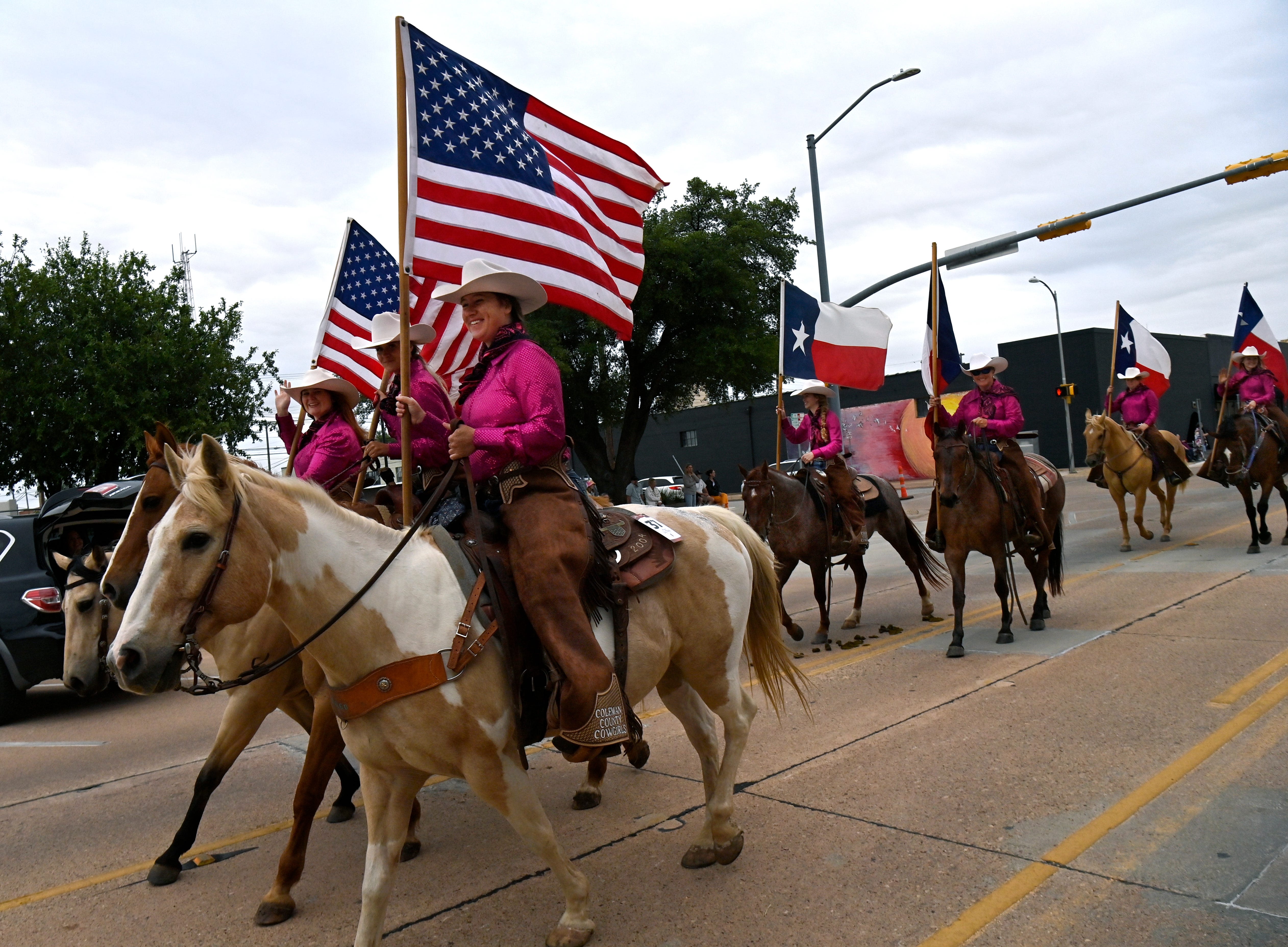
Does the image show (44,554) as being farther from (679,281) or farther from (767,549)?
(679,281)

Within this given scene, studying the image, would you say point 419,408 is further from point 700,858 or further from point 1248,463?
point 1248,463

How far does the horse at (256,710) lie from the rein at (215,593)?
0.54 m

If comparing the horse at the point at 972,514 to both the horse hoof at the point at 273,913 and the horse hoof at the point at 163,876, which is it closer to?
the horse hoof at the point at 273,913

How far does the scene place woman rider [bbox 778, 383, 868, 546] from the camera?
392 inches

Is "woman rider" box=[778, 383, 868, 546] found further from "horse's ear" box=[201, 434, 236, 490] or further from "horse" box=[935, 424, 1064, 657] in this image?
"horse's ear" box=[201, 434, 236, 490]

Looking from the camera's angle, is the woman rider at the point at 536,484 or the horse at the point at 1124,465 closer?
the woman rider at the point at 536,484

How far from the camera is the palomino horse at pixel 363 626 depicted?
291 cm

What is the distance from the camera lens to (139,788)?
5992 millimetres

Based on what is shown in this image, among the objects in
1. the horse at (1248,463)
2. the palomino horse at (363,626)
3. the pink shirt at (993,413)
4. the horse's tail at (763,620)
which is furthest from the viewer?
the horse at (1248,463)

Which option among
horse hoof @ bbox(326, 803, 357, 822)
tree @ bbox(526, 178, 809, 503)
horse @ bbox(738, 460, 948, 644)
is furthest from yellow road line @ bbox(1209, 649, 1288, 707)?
tree @ bbox(526, 178, 809, 503)

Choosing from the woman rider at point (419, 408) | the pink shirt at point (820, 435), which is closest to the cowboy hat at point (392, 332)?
the woman rider at point (419, 408)

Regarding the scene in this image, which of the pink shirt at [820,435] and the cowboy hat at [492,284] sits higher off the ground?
the cowboy hat at [492,284]

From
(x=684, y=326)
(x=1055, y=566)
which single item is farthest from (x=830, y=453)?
(x=684, y=326)

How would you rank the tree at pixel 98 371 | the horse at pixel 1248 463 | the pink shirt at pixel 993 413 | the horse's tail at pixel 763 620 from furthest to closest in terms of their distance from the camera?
the tree at pixel 98 371 < the horse at pixel 1248 463 < the pink shirt at pixel 993 413 < the horse's tail at pixel 763 620
